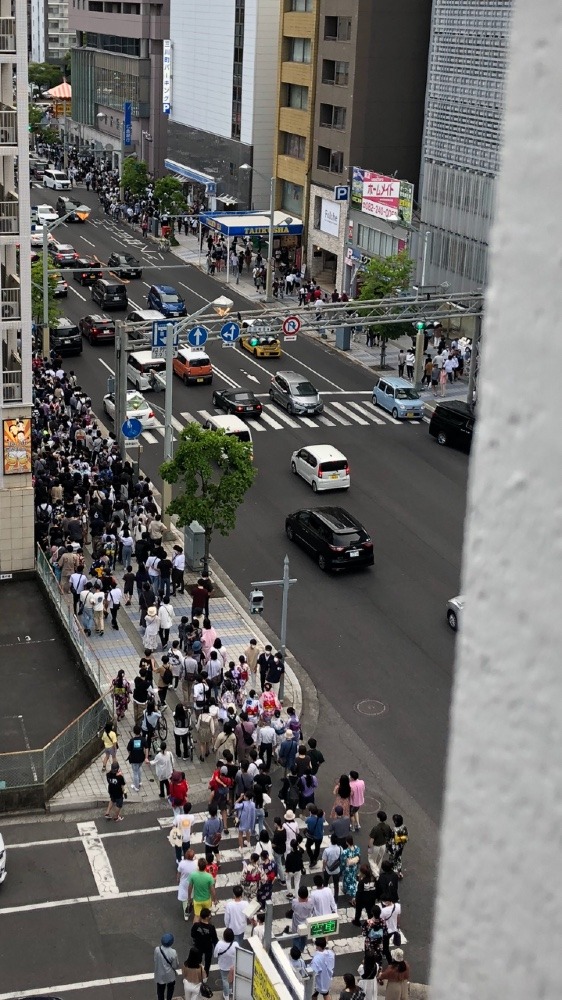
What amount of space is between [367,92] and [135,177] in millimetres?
32129

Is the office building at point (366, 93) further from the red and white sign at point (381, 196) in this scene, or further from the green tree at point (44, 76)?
the green tree at point (44, 76)

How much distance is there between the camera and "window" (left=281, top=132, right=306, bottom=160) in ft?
242

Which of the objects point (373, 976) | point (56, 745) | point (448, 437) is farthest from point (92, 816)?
point (448, 437)

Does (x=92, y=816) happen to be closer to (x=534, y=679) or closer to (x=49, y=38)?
(x=534, y=679)

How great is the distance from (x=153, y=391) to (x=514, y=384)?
50.9 metres

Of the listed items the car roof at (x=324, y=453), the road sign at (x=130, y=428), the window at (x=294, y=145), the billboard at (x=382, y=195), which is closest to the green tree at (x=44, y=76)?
the window at (x=294, y=145)

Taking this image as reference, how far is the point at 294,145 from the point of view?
75125mm

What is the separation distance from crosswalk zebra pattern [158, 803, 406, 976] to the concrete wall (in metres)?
17.6

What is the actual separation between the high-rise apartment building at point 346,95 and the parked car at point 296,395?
20350 millimetres

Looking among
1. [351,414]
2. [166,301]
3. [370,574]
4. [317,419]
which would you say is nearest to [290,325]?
[317,419]

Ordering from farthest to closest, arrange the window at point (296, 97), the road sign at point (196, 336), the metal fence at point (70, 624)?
1. the window at point (296, 97)
2. the road sign at point (196, 336)
3. the metal fence at point (70, 624)

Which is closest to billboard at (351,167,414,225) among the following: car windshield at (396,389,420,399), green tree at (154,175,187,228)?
car windshield at (396,389,420,399)

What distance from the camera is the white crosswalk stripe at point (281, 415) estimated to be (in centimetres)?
4859

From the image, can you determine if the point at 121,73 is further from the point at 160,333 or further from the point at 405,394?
the point at 160,333
